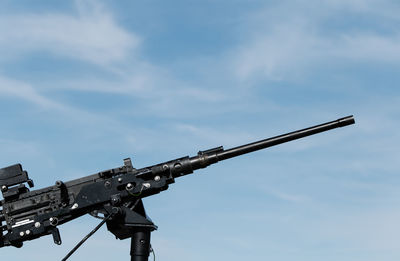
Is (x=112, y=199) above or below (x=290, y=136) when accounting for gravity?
below

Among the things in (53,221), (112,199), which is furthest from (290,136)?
(53,221)

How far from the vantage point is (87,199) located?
51.4ft

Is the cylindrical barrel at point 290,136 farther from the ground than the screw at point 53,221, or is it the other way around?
the cylindrical barrel at point 290,136

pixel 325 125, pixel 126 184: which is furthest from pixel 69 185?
pixel 325 125

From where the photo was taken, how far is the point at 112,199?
15516mm

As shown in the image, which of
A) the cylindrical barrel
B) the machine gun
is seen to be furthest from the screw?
the cylindrical barrel

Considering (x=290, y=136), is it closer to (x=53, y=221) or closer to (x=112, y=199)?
(x=112, y=199)

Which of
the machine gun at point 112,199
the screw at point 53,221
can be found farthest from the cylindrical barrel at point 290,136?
the screw at point 53,221

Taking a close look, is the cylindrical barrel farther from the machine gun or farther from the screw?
the screw

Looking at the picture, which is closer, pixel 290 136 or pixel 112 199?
pixel 112 199

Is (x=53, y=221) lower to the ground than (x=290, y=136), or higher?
lower

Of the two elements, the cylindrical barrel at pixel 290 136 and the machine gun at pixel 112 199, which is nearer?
the machine gun at pixel 112 199

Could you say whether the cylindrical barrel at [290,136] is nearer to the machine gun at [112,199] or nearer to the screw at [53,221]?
the machine gun at [112,199]

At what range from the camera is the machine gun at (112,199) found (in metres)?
15.5
